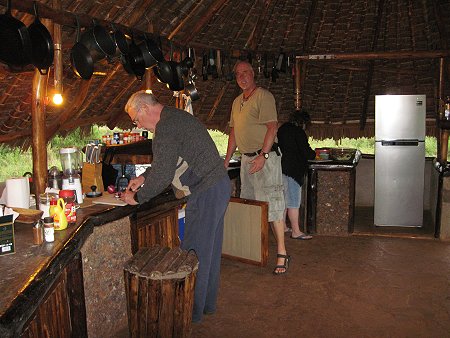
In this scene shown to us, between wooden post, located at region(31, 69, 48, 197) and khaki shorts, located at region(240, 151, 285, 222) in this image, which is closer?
wooden post, located at region(31, 69, 48, 197)

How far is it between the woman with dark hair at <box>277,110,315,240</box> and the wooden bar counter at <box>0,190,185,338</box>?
1936 mm

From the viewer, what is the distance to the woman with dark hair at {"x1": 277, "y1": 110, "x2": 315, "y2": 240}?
5547 millimetres

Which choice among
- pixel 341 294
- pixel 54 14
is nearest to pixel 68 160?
pixel 54 14

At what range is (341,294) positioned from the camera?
4.18 m

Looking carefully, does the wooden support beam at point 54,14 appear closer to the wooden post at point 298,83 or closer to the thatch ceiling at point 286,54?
the thatch ceiling at point 286,54

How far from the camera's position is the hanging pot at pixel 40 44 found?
10.6ft

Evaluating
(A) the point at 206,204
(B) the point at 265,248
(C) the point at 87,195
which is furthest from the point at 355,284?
(C) the point at 87,195

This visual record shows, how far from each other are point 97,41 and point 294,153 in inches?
104

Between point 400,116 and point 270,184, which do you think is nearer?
point 270,184

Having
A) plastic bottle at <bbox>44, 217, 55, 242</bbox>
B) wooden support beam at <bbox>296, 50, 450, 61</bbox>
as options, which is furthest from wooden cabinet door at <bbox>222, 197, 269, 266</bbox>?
wooden support beam at <bbox>296, 50, 450, 61</bbox>

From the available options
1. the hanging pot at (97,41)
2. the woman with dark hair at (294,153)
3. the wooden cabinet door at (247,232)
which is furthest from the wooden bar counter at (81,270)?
the woman with dark hair at (294,153)

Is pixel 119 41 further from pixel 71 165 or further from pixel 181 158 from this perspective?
pixel 181 158

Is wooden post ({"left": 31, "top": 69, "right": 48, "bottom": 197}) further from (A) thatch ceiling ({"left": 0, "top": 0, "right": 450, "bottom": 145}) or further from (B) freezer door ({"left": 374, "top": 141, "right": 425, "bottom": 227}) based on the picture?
(B) freezer door ({"left": 374, "top": 141, "right": 425, "bottom": 227})

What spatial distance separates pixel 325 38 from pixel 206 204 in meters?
5.00
